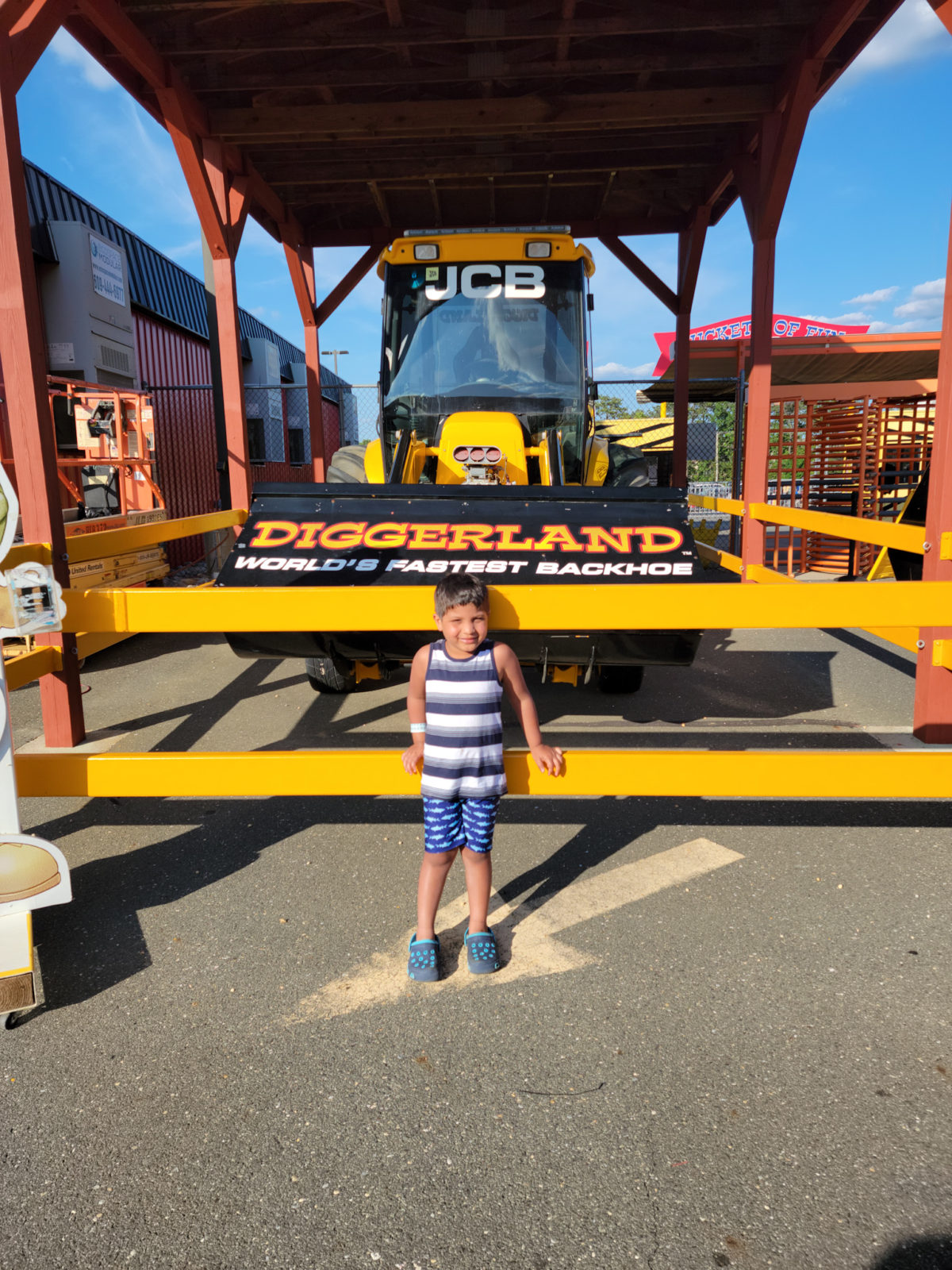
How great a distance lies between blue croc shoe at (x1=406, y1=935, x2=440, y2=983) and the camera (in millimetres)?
2527

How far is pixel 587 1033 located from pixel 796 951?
840 millimetres

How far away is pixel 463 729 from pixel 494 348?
466cm

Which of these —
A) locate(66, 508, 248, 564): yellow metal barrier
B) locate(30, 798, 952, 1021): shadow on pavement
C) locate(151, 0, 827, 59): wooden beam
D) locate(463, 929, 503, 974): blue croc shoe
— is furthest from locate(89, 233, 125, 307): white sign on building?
locate(463, 929, 503, 974): blue croc shoe

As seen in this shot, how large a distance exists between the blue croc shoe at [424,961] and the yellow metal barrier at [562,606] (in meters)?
1.02

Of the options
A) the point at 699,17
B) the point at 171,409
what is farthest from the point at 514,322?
the point at 171,409

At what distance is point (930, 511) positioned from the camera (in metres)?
3.54

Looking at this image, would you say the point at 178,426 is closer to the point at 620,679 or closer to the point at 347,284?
the point at 347,284

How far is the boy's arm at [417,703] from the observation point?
259 centimetres

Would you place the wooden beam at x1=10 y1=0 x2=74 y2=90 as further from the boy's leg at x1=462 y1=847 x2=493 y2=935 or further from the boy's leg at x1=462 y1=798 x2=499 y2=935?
the boy's leg at x1=462 y1=847 x2=493 y2=935

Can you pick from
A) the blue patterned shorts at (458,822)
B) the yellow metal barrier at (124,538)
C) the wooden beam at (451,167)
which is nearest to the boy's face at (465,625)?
the blue patterned shorts at (458,822)

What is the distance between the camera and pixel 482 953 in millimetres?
2576

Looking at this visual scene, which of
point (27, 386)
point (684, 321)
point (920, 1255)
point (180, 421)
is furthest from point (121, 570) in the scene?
point (684, 321)

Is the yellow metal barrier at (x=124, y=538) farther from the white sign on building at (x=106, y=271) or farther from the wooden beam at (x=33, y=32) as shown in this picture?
the white sign on building at (x=106, y=271)

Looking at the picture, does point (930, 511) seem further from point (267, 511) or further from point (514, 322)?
point (514, 322)
